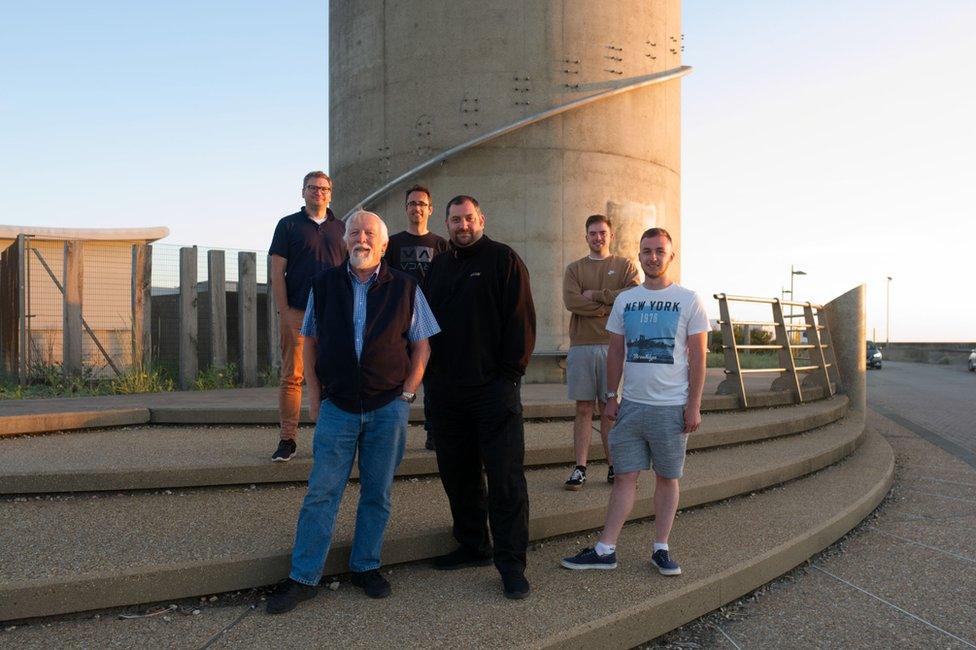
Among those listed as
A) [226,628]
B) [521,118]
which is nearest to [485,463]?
[226,628]

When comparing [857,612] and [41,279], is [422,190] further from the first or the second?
[41,279]

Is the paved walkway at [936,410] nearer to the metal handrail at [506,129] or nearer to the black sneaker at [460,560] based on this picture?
the metal handrail at [506,129]

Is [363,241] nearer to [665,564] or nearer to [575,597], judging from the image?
[575,597]

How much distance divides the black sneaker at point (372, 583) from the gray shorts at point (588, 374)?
1971 millimetres

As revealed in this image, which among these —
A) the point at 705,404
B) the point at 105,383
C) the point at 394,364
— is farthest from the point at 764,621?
the point at 105,383

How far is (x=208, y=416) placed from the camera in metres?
5.84

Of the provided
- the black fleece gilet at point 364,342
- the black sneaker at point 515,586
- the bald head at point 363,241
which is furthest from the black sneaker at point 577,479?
the bald head at point 363,241

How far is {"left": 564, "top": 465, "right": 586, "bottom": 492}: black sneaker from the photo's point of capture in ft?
15.7

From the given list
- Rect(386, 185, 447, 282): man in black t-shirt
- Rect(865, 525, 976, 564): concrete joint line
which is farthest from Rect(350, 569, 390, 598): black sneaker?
Rect(865, 525, 976, 564): concrete joint line

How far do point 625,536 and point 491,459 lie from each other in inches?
53.7

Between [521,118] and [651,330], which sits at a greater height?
[521,118]

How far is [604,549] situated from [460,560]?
2.41 feet

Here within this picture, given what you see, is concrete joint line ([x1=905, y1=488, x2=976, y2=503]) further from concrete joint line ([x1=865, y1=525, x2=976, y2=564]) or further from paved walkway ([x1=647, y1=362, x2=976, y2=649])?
concrete joint line ([x1=865, y1=525, x2=976, y2=564])

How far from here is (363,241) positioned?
11.0 ft
